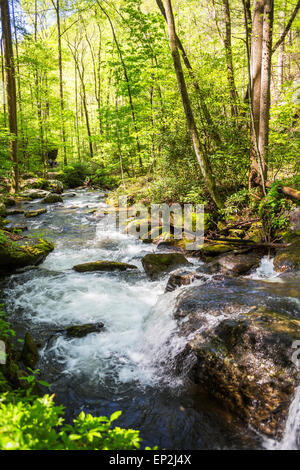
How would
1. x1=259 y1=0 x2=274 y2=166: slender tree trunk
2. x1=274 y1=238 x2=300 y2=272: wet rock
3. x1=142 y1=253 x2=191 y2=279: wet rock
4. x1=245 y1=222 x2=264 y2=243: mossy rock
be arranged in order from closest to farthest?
1. x1=274 y1=238 x2=300 y2=272: wet rock
2. x1=142 y1=253 x2=191 y2=279: wet rock
3. x1=259 y1=0 x2=274 y2=166: slender tree trunk
4. x1=245 y1=222 x2=264 y2=243: mossy rock

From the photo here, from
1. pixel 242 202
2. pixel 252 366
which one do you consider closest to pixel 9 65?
pixel 242 202

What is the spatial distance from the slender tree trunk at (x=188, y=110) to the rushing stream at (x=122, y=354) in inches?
133

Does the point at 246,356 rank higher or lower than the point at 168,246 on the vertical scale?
lower

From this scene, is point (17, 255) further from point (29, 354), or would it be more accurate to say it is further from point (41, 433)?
point (41, 433)

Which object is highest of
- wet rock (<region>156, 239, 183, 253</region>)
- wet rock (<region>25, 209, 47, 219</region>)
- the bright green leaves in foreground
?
wet rock (<region>25, 209, 47, 219</region>)

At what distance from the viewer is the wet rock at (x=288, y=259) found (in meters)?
6.27

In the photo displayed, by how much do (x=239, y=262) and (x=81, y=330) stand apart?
4.31m

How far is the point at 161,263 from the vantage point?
24.4ft

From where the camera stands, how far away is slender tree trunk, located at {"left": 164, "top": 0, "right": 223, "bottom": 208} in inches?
316

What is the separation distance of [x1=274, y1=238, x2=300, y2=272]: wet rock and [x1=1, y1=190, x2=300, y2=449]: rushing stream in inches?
10.0

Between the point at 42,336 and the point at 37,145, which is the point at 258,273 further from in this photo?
the point at 37,145

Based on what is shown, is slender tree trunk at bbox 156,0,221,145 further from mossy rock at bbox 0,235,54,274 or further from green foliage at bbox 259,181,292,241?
mossy rock at bbox 0,235,54,274

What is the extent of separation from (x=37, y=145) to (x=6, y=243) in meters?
13.7

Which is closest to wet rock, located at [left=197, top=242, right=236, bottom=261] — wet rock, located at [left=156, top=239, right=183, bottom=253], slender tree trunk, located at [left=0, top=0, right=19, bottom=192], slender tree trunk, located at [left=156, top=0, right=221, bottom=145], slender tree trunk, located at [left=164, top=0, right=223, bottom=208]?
wet rock, located at [left=156, top=239, right=183, bottom=253]
